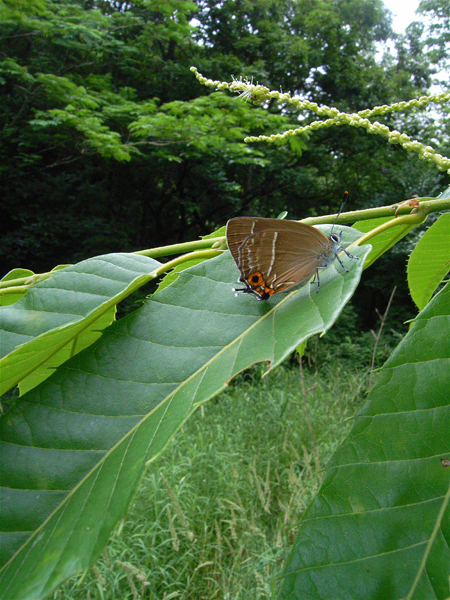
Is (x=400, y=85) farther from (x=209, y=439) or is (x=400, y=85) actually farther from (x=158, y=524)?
(x=158, y=524)

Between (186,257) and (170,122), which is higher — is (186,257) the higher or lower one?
the lower one

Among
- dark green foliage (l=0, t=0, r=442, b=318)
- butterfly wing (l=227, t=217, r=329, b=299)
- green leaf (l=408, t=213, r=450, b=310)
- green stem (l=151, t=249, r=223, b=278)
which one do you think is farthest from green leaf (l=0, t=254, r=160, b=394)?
dark green foliage (l=0, t=0, r=442, b=318)

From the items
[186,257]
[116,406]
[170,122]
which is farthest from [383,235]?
[170,122]

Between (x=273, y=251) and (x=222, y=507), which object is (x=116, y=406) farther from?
(x=222, y=507)

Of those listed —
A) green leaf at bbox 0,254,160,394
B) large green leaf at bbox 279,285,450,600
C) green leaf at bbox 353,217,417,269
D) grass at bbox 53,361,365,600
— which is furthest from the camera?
grass at bbox 53,361,365,600

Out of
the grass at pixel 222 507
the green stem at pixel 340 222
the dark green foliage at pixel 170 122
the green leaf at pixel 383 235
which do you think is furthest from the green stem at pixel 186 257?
the dark green foliage at pixel 170 122

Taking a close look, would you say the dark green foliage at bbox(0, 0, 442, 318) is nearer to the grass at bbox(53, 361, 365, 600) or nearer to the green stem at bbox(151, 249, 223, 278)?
the grass at bbox(53, 361, 365, 600)

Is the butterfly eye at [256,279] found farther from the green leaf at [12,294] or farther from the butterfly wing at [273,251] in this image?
the green leaf at [12,294]
